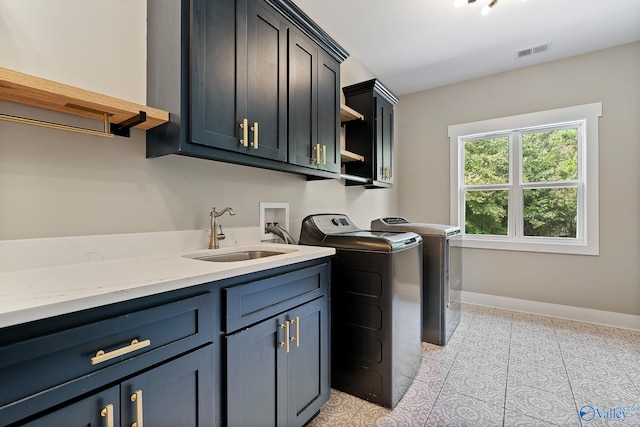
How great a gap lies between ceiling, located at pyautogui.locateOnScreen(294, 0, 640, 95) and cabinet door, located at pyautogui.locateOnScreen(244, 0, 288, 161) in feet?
3.08

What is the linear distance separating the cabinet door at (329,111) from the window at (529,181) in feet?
7.57

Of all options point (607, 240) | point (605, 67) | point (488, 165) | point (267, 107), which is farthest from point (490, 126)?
point (267, 107)

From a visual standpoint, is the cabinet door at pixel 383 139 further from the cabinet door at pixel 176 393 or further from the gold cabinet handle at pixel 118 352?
the gold cabinet handle at pixel 118 352

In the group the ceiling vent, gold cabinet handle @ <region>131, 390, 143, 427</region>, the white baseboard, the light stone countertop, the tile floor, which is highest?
the ceiling vent

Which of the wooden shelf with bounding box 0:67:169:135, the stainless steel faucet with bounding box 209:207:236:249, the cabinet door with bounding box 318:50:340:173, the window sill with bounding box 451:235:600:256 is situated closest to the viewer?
the wooden shelf with bounding box 0:67:169:135

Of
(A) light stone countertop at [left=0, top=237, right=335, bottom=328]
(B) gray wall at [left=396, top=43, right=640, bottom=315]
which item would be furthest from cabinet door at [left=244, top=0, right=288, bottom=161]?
(B) gray wall at [left=396, top=43, right=640, bottom=315]

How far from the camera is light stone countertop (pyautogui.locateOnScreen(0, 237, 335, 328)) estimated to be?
26.4 inches

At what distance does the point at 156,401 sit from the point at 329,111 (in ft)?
6.11

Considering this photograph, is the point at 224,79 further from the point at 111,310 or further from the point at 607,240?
the point at 607,240

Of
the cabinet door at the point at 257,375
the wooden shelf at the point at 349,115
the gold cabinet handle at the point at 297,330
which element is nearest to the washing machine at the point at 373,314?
the gold cabinet handle at the point at 297,330

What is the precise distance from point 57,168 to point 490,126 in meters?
4.03

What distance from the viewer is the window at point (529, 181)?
3082mm

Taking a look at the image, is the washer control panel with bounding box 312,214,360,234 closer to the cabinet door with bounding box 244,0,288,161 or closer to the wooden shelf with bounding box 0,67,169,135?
the cabinet door with bounding box 244,0,288,161

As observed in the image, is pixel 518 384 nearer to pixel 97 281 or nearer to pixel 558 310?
pixel 558 310
